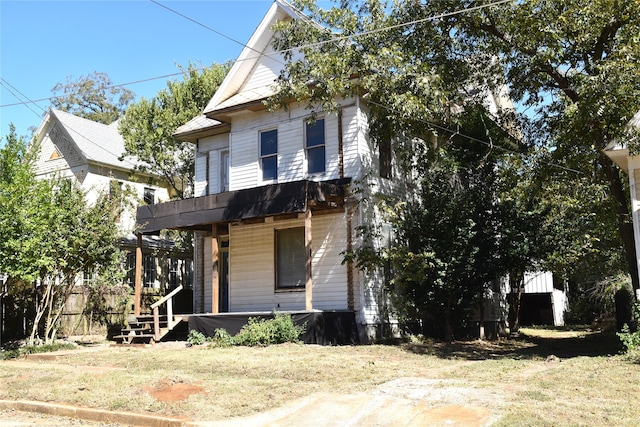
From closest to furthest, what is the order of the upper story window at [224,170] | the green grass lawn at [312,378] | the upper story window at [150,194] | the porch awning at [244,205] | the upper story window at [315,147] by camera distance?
the green grass lawn at [312,378] < the porch awning at [244,205] < the upper story window at [315,147] < the upper story window at [224,170] < the upper story window at [150,194]

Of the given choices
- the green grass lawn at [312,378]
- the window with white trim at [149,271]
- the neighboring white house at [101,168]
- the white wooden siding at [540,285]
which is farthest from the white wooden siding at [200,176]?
the white wooden siding at [540,285]

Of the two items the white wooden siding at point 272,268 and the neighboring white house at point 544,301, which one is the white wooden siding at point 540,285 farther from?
the white wooden siding at point 272,268

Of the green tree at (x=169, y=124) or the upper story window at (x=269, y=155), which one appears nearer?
the upper story window at (x=269, y=155)

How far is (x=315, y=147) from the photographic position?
1841 centimetres

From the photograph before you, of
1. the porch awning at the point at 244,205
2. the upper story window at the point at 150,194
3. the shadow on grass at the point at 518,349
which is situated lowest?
the shadow on grass at the point at 518,349

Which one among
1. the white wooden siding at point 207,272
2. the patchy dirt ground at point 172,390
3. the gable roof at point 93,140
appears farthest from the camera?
the gable roof at point 93,140

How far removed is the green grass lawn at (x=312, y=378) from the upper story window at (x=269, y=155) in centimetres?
617

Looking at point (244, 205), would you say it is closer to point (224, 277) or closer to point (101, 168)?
point (224, 277)

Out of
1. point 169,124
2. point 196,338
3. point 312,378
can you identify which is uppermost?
point 169,124

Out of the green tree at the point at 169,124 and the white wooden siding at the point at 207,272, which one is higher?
the green tree at the point at 169,124

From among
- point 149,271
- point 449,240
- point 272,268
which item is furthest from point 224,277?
point 449,240

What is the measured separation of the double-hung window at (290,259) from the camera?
18.4 meters

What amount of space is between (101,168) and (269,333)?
17.7 meters

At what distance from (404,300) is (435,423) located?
10149mm
